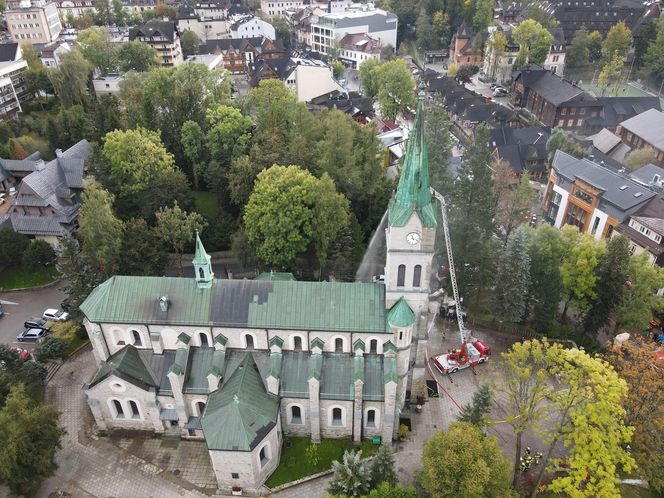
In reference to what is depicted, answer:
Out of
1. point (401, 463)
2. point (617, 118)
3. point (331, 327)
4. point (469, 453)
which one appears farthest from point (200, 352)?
point (617, 118)

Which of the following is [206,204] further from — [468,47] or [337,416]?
[468,47]

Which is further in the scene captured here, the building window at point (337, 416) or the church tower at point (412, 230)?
the building window at point (337, 416)

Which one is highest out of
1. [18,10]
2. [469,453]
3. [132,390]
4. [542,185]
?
[18,10]

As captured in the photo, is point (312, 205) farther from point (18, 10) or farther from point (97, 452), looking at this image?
point (18, 10)

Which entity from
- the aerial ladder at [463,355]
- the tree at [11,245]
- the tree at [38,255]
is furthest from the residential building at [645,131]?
the tree at [11,245]

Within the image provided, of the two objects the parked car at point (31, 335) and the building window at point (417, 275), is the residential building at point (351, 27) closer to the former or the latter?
the parked car at point (31, 335)

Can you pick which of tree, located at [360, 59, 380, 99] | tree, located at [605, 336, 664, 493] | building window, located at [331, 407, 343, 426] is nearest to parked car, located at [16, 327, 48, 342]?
building window, located at [331, 407, 343, 426]

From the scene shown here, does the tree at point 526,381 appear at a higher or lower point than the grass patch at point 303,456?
higher
